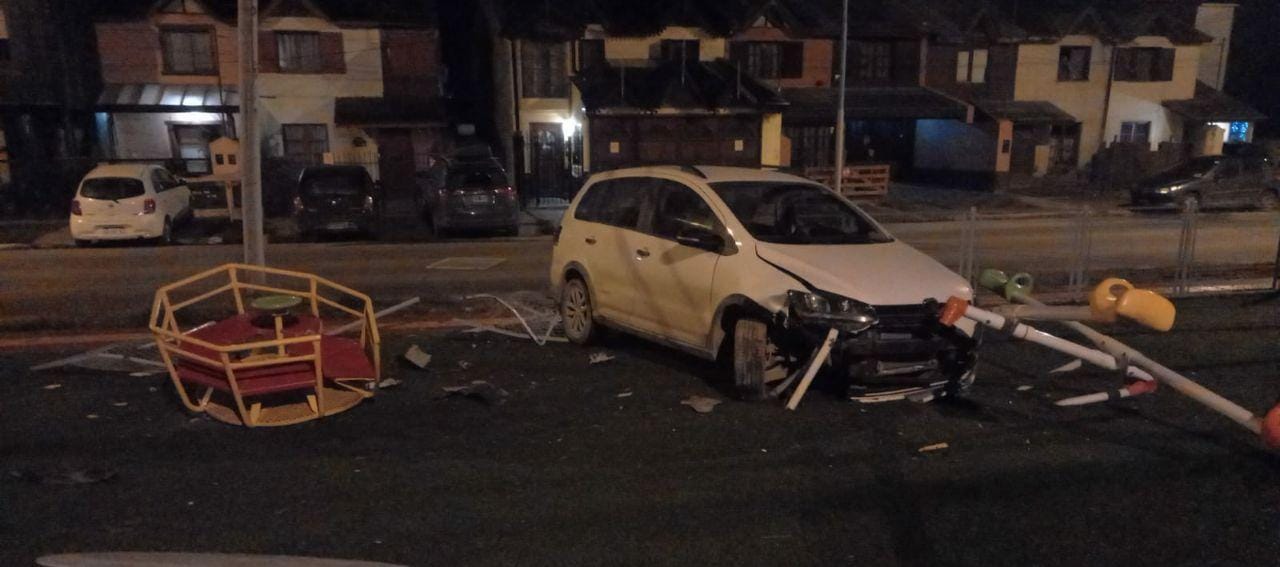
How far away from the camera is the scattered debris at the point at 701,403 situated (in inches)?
249

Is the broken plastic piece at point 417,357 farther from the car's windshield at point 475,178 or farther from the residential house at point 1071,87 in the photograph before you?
the residential house at point 1071,87

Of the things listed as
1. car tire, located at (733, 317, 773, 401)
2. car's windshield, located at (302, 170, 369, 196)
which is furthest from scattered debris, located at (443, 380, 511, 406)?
car's windshield, located at (302, 170, 369, 196)

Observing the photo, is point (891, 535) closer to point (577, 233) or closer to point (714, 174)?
point (714, 174)

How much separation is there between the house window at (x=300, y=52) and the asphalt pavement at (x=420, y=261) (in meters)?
11.3

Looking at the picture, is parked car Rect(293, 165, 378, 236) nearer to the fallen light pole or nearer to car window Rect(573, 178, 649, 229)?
car window Rect(573, 178, 649, 229)

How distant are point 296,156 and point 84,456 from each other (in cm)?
2350

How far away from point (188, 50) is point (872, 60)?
23.9 meters

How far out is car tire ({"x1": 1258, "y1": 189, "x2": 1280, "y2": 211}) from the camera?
23.5 meters

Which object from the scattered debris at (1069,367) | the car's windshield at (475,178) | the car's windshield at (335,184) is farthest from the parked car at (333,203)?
the scattered debris at (1069,367)

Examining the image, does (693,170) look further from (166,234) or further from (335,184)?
(166,234)

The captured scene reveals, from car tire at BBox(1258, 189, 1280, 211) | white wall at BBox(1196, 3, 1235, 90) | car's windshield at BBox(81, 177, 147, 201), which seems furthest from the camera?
white wall at BBox(1196, 3, 1235, 90)

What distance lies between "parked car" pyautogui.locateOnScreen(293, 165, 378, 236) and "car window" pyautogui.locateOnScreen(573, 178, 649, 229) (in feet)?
36.3

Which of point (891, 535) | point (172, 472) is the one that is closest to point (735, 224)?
point (891, 535)

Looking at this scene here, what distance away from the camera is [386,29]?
27469 millimetres
